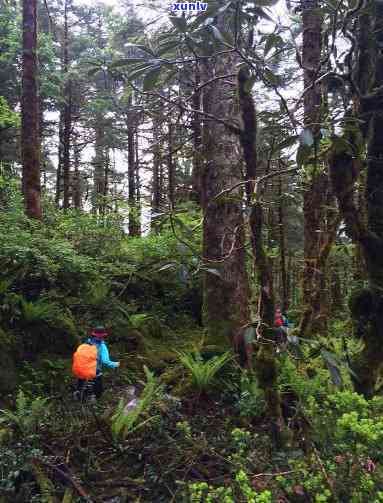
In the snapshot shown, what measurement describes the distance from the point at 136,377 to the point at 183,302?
9.76 feet

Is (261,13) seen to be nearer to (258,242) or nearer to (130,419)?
(258,242)

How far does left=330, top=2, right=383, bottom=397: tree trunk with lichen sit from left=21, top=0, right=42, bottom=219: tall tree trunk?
26.7 feet

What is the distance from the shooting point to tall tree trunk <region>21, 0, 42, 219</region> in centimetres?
912

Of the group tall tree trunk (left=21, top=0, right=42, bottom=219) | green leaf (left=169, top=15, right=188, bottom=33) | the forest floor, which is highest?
tall tree trunk (left=21, top=0, right=42, bottom=219)

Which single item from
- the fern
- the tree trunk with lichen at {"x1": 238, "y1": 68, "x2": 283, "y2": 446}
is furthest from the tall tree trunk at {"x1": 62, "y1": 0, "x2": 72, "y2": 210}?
the tree trunk with lichen at {"x1": 238, "y1": 68, "x2": 283, "y2": 446}

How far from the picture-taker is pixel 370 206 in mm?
2949

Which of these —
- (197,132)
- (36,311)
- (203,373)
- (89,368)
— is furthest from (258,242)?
(197,132)

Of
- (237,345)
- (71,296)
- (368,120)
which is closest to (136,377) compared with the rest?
(237,345)

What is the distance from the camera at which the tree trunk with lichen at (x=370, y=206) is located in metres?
2.61

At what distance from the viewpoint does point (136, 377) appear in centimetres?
595

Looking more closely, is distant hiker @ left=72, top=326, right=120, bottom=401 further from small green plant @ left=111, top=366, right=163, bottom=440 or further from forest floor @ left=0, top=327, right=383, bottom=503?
small green plant @ left=111, top=366, right=163, bottom=440

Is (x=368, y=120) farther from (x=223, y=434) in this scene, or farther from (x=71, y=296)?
(x=71, y=296)

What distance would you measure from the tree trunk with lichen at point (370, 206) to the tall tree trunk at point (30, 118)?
8123 millimetres

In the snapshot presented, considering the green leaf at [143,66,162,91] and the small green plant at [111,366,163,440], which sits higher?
the green leaf at [143,66,162,91]
